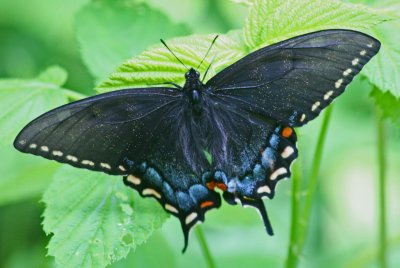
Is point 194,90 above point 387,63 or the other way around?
the other way around

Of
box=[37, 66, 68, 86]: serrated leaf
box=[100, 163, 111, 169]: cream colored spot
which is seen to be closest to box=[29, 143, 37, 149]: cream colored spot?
box=[100, 163, 111, 169]: cream colored spot

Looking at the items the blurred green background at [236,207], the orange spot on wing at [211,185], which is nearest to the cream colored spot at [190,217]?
the orange spot on wing at [211,185]

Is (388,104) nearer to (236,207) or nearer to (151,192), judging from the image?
(151,192)

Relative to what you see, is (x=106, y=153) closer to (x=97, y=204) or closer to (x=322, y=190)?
(x=97, y=204)

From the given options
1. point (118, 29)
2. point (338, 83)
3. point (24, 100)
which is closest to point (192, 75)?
point (338, 83)


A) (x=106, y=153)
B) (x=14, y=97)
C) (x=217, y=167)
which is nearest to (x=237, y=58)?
(x=217, y=167)

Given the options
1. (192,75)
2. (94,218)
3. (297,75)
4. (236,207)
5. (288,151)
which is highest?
(297,75)
